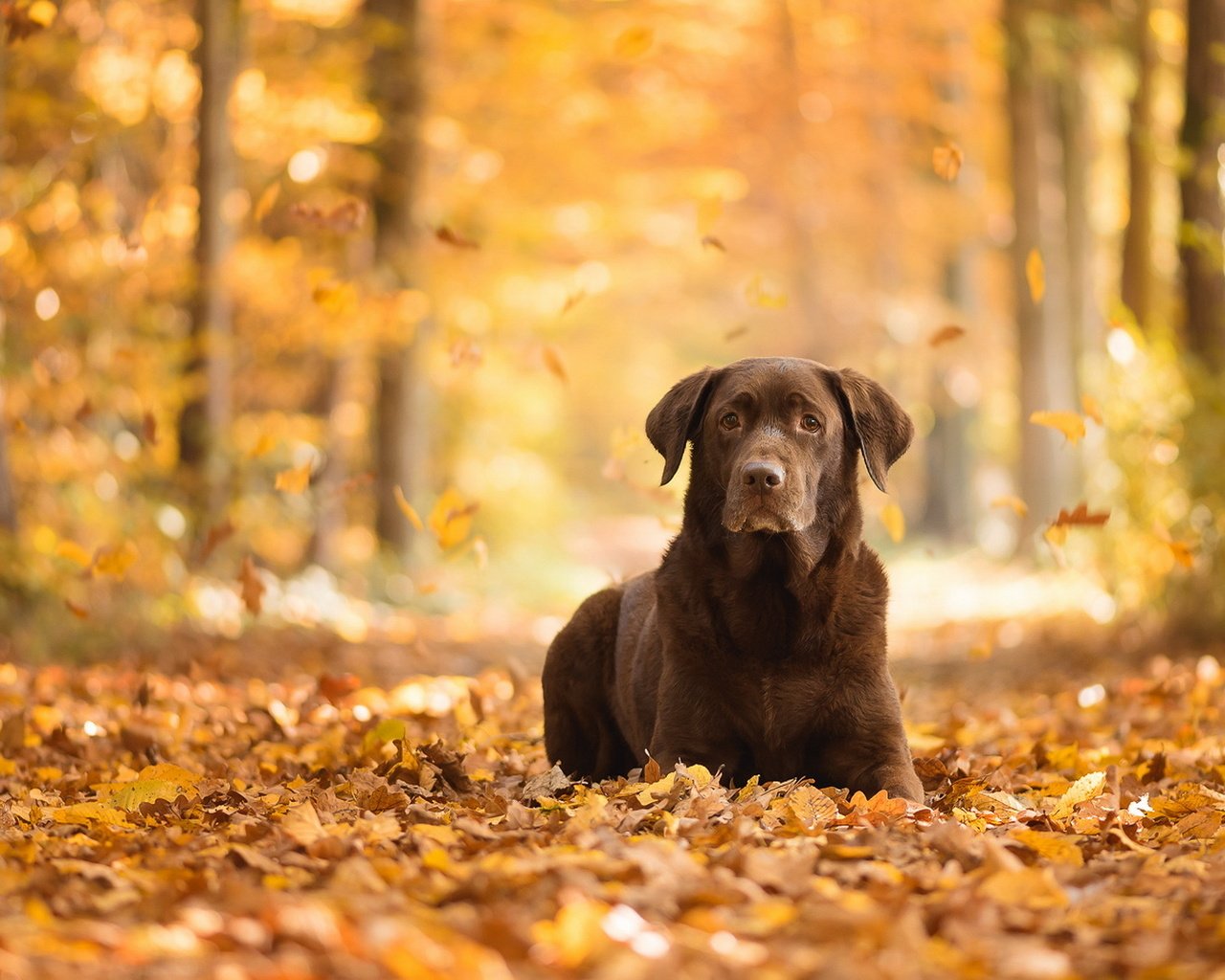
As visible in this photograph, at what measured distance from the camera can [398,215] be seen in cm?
1535

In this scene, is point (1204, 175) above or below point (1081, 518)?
above

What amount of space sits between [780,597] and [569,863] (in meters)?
1.71

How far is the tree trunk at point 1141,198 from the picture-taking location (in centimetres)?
1330

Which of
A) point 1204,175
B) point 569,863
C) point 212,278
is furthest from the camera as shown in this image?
point 212,278

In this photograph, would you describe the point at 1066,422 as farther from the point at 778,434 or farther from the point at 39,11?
the point at 39,11

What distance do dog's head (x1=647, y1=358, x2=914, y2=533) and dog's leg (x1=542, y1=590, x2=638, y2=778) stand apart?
105cm

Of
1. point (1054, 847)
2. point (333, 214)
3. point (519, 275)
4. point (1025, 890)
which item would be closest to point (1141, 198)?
point (519, 275)

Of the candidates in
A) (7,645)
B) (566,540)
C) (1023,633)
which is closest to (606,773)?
(7,645)

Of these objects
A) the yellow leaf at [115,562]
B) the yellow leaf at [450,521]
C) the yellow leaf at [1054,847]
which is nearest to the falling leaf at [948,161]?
the yellow leaf at [450,521]

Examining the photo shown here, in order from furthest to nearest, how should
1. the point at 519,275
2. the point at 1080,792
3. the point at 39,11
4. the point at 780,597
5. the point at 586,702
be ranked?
the point at 519,275
the point at 39,11
the point at 586,702
the point at 780,597
the point at 1080,792

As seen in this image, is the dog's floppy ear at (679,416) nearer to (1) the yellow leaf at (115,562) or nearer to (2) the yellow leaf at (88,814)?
(2) the yellow leaf at (88,814)

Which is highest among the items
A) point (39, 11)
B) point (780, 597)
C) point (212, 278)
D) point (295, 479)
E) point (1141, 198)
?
point (1141, 198)

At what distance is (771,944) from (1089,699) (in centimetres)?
567

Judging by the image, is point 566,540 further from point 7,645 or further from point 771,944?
point 771,944
